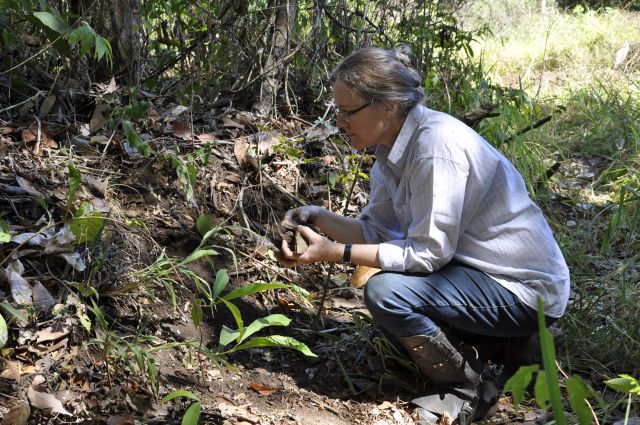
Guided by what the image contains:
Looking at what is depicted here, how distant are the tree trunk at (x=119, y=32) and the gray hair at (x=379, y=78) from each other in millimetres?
1578

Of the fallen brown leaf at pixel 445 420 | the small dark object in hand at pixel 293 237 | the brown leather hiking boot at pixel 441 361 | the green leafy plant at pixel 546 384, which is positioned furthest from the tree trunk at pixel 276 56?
the green leafy plant at pixel 546 384

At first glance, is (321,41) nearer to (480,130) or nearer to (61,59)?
(480,130)

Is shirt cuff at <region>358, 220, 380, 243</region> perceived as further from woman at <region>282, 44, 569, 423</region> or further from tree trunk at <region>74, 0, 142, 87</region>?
tree trunk at <region>74, 0, 142, 87</region>

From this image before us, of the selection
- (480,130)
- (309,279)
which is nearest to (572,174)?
(480,130)

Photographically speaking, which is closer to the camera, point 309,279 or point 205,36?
point 309,279

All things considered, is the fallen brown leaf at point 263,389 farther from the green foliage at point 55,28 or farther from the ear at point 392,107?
the green foliage at point 55,28

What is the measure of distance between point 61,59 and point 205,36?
2.83ft

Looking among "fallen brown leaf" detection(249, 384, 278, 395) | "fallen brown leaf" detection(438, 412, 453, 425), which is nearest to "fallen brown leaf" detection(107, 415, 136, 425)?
"fallen brown leaf" detection(249, 384, 278, 395)

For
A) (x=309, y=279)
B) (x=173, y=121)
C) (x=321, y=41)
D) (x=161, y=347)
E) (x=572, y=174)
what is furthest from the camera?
(x=572, y=174)

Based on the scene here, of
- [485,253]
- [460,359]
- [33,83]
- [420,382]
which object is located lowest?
[420,382]

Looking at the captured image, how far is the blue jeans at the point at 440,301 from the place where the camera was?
2.65 meters

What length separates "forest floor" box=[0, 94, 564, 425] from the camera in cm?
253

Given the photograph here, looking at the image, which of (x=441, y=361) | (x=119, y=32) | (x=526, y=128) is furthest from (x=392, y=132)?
(x=526, y=128)

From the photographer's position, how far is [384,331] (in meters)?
2.99
